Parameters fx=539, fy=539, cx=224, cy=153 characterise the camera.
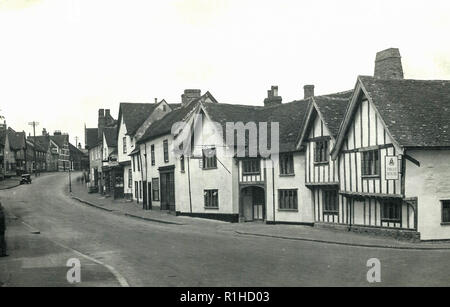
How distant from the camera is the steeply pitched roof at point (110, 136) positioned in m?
60.2

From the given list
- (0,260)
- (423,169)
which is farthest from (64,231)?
(423,169)

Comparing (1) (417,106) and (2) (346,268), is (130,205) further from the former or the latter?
(2) (346,268)

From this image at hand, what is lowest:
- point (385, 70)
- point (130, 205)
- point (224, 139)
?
point (130, 205)

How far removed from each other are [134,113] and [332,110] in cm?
2955

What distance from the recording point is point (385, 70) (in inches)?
1093

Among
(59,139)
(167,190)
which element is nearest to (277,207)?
(167,190)

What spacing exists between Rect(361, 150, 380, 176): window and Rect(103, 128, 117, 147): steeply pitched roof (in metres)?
40.0

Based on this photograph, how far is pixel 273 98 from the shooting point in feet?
127

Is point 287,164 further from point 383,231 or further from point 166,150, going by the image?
point 166,150

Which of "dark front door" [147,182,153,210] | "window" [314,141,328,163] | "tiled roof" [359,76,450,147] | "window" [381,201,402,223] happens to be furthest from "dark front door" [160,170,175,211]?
"tiled roof" [359,76,450,147]

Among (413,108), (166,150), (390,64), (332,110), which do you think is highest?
(390,64)
